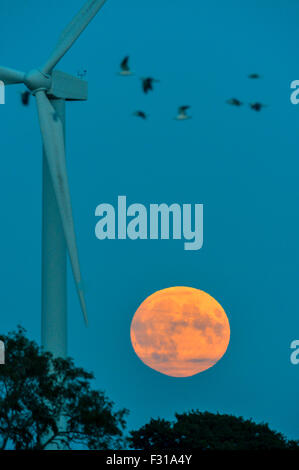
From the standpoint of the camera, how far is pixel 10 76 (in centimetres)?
9000

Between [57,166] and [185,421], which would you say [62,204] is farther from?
[185,421]

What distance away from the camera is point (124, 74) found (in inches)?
2520

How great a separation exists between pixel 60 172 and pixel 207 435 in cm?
4488

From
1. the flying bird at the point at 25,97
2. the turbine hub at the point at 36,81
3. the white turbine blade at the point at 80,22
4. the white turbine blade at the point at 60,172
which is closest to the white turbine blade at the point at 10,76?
the turbine hub at the point at 36,81

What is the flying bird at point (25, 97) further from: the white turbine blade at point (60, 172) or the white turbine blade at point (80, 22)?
the white turbine blade at point (80, 22)

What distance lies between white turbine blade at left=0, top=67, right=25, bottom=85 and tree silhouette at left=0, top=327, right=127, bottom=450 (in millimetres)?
20850

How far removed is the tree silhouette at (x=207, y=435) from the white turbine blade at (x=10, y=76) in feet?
141

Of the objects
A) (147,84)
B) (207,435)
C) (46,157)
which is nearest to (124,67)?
(147,84)

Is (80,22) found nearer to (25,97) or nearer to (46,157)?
(25,97)

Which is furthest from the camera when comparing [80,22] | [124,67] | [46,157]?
[46,157]

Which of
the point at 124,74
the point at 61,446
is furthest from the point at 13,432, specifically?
the point at 124,74
